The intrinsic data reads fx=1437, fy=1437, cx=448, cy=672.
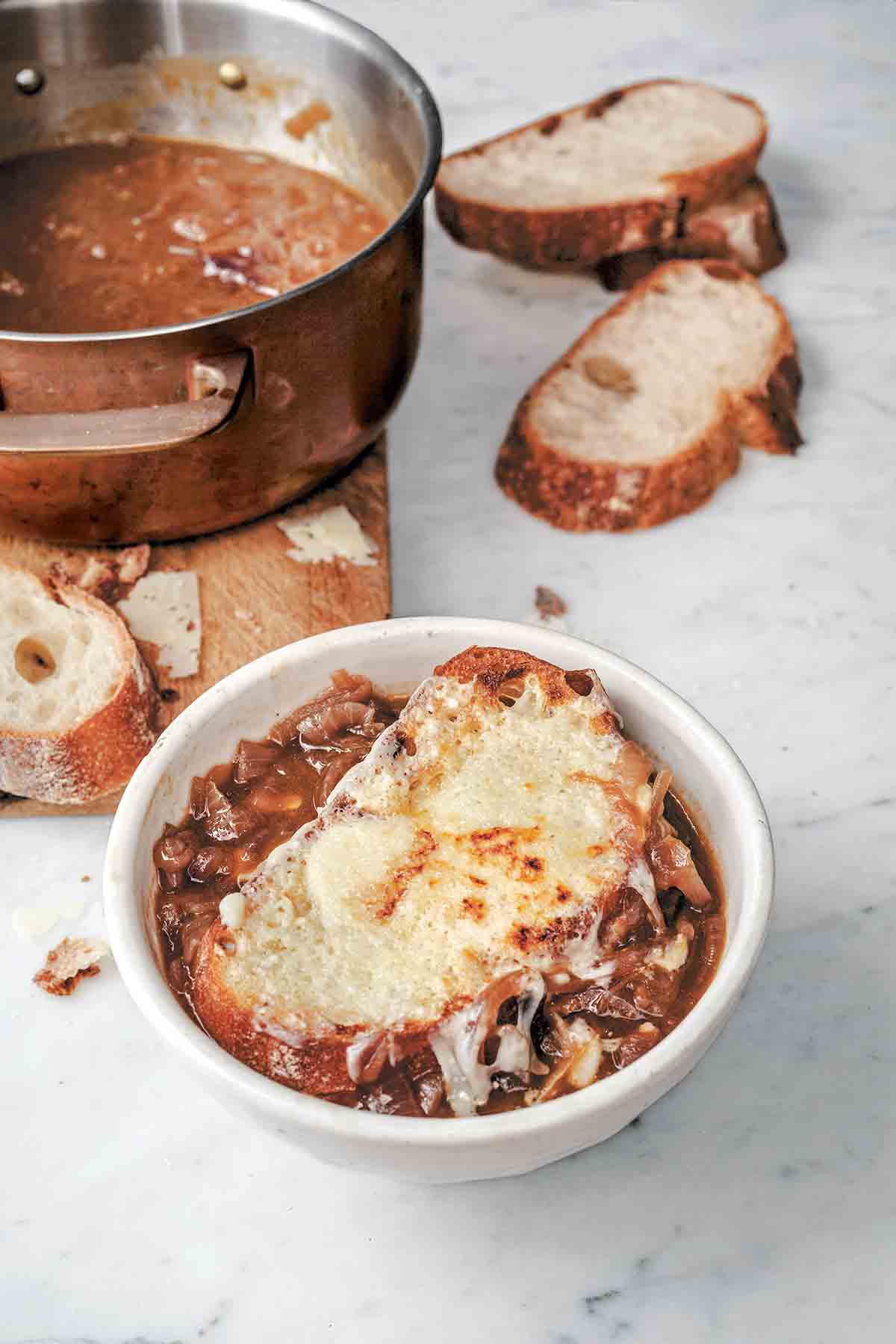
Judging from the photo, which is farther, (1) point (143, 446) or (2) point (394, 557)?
(2) point (394, 557)

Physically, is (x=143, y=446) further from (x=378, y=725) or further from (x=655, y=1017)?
(x=655, y=1017)

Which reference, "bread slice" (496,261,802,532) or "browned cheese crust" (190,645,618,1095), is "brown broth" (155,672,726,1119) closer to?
"browned cheese crust" (190,645,618,1095)

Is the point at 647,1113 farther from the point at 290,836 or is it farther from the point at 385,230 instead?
the point at 385,230

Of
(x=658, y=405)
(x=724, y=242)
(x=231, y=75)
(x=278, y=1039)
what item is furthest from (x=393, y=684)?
(x=724, y=242)

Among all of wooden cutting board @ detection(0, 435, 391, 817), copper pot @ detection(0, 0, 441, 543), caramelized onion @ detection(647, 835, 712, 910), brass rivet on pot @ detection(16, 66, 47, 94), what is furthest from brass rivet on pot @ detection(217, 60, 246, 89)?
caramelized onion @ detection(647, 835, 712, 910)

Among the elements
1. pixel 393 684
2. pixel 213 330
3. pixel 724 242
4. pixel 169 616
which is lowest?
pixel 169 616

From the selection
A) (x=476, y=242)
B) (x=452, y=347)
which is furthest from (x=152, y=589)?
(x=476, y=242)
